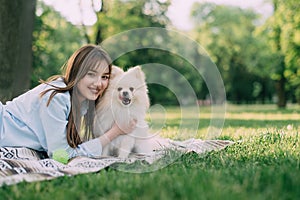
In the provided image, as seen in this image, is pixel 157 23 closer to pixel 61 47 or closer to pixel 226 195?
pixel 61 47

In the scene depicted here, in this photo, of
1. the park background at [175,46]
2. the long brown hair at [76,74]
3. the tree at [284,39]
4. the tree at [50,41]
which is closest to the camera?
the long brown hair at [76,74]

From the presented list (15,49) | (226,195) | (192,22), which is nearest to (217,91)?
(226,195)

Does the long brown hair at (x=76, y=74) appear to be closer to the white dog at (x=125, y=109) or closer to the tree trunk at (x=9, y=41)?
the white dog at (x=125, y=109)

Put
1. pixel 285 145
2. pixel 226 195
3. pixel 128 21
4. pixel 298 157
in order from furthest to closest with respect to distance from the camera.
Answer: pixel 128 21 → pixel 285 145 → pixel 298 157 → pixel 226 195

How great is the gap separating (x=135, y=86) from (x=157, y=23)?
19.3m

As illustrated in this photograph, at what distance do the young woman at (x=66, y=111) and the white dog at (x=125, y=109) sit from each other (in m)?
0.10

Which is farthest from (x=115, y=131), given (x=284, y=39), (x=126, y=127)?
(x=284, y=39)

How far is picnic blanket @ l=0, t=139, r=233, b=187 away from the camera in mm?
2379

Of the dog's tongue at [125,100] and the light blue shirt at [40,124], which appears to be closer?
the light blue shirt at [40,124]

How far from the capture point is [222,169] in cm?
244

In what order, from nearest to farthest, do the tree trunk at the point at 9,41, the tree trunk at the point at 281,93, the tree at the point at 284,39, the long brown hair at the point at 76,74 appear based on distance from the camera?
the long brown hair at the point at 76,74, the tree trunk at the point at 9,41, the tree at the point at 284,39, the tree trunk at the point at 281,93

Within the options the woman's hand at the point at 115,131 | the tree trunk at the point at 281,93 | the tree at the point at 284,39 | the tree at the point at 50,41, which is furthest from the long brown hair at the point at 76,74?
the tree trunk at the point at 281,93

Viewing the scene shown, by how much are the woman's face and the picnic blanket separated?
52 centimetres

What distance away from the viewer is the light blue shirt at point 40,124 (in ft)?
9.99
